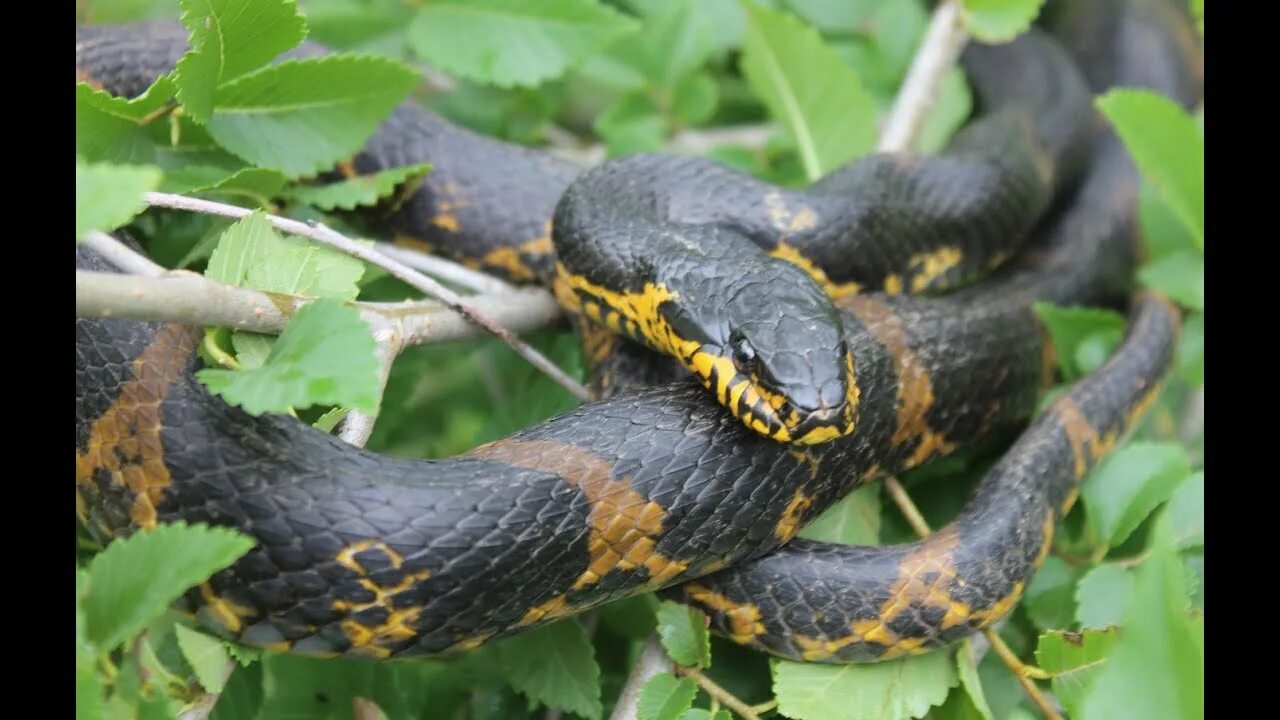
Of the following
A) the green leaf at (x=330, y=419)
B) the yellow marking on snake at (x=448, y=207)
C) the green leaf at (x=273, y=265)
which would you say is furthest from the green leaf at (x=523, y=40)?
the green leaf at (x=330, y=419)

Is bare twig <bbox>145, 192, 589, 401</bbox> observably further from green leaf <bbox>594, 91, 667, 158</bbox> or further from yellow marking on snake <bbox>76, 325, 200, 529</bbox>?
green leaf <bbox>594, 91, 667, 158</bbox>

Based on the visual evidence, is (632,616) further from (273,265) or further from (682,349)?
(273,265)

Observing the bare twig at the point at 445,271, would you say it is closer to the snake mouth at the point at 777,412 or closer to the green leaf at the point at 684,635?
the snake mouth at the point at 777,412

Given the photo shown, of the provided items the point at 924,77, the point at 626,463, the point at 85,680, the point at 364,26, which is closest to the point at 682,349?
the point at 626,463

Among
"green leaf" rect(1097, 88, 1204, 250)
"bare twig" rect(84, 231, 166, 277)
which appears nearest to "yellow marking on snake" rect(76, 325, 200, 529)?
"bare twig" rect(84, 231, 166, 277)

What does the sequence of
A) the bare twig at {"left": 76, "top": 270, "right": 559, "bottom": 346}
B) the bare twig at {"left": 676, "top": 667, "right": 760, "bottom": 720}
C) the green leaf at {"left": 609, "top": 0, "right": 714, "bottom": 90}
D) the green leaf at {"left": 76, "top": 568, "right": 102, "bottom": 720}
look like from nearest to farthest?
the green leaf at {"left": 76, "top": 568, "right": 102, "bottom": 720}, the bare twig at {"left": 76, "top": 270, "right": 559, "bottom": 346}, the bare twig at {"left": 676, "top": 667, "right": 760, "bottom": 720}, the green leaf at {"left": 609, "top": 0, "right": 714, "bottom": 90}
